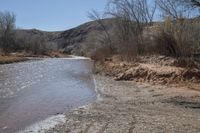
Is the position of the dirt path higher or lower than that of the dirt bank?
lower

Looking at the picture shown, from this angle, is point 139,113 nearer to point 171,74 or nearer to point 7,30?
point 171,74

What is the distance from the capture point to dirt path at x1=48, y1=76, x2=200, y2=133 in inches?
496

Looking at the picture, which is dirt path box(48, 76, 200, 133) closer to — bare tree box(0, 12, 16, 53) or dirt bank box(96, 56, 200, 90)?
dirt bank box(96, 56, 200, 90)

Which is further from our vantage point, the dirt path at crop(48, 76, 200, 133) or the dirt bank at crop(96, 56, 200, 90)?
the dirt bank at crop(96, 56, 200, 90)

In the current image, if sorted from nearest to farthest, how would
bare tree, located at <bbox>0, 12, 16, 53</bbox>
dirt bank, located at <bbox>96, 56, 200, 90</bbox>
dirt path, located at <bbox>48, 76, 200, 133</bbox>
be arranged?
dirt path, located at <bbox>48, 76, 200, 133</bbox>
dirt bank, located at <bbox>96, 56, 200, 90</bbox>
bare tree, located at <bbox>0, 12, 16, 53</bbox>

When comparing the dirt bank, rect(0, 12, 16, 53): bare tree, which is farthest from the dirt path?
rect(0, 12, 16, 53): bare tree

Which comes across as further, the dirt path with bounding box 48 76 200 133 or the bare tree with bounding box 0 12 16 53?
the bare tree with bounding box 0 12 16 53

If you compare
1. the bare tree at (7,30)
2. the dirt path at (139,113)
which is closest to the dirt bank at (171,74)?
the dirt path at (139,113)

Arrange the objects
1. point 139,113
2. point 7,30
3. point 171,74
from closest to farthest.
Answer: point 139,113
point 171,74
point 7,30

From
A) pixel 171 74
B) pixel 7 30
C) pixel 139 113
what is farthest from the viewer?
pixel 7 30

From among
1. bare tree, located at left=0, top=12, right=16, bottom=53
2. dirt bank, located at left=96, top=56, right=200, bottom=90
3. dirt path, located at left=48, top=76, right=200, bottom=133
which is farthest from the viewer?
bare tree, located at left=0, top=12, right=16, bottom=53

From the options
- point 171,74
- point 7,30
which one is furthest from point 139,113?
point 7,30

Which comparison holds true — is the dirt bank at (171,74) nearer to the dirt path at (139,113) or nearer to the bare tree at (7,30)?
the dirt path at (139,113)

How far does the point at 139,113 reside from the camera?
50.2 feet
